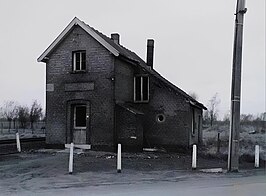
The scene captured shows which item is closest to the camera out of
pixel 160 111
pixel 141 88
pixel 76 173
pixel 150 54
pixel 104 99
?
pixel 76 173

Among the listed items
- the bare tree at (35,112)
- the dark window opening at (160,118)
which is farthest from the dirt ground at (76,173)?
the bare tree at (35,112)

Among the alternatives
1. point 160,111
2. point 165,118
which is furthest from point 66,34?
point 165,118

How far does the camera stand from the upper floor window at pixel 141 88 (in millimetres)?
26625

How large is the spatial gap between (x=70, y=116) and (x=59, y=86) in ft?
6.78

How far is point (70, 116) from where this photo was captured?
961 inches

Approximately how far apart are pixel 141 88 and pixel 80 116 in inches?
188

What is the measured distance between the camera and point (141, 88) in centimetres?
2672

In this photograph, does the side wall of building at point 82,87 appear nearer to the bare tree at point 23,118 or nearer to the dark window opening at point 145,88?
the dark window opening at point 145,88

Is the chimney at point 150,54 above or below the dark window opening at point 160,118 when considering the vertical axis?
above

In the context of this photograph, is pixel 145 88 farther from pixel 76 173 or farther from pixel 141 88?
pixel 76 173

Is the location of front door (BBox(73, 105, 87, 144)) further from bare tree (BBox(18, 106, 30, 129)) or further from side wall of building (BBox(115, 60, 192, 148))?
bare tree (BBox(18, 106, 30, 129))

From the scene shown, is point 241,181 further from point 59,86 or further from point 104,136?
point 59,86

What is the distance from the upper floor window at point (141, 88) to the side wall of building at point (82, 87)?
3.56 m

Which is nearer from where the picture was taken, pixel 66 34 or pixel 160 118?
pixel 66 34
